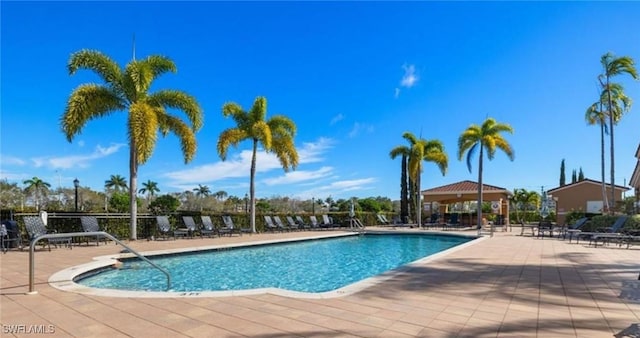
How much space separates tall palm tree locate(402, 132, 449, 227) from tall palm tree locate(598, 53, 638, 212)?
8.87 m

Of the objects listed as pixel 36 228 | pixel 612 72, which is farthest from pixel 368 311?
pixel 612 72

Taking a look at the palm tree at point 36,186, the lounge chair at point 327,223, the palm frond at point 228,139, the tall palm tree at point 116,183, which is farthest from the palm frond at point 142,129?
the tall palm tree at point 116,183

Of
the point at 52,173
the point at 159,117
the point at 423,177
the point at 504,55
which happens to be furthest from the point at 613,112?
the point at 52,173

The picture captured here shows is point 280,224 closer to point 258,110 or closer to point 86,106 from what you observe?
point 258,110

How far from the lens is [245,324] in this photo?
374 centimetres

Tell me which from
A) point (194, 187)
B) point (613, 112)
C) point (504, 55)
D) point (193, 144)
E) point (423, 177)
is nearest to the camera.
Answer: point (504, 55)

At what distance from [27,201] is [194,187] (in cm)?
2869

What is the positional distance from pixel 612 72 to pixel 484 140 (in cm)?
726

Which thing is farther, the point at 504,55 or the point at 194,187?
the point at 194,187

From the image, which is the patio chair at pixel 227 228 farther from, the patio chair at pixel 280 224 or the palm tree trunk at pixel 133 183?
the palm tree trunk at pixel 133 183

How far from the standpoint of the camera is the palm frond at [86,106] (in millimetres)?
12961

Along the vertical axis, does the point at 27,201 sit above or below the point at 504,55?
below

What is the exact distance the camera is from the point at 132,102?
14.0 metres

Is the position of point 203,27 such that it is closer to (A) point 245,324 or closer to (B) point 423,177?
(A) point 245,324
